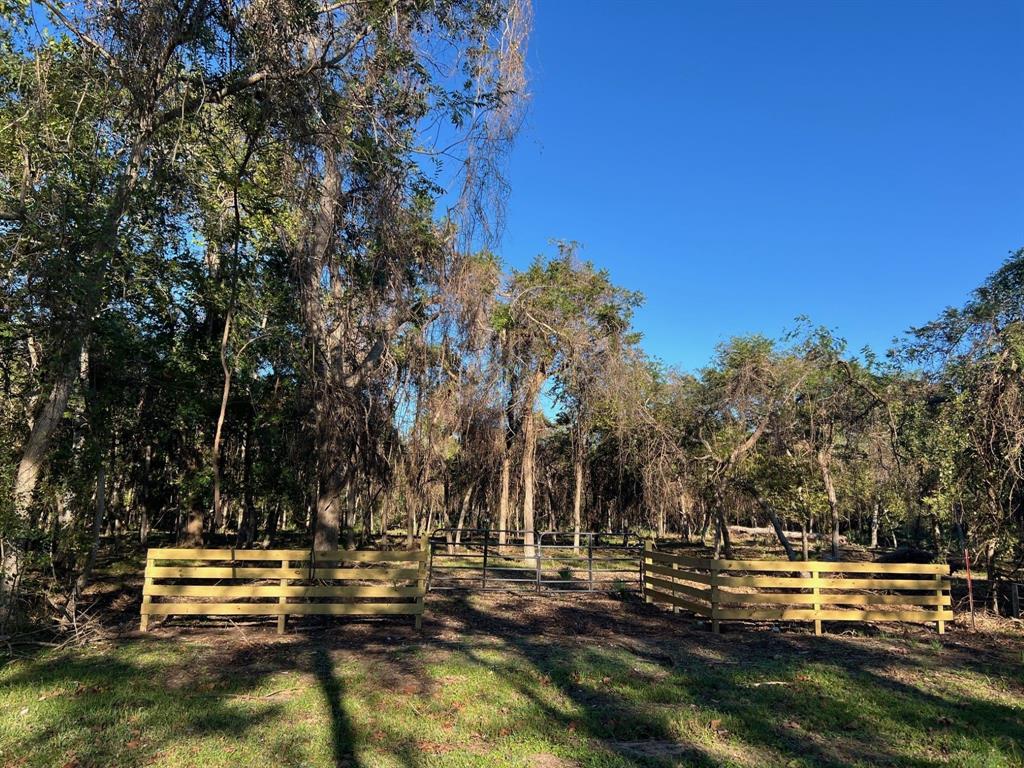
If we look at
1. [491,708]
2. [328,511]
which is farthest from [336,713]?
[328,511]

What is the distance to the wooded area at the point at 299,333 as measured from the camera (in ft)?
18.7

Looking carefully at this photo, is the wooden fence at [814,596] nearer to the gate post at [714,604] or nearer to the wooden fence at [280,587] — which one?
the gate post at [714,604]

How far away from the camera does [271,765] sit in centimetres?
376

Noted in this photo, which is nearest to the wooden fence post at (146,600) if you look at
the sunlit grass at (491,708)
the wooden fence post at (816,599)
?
the sunlit grass at (491,708)

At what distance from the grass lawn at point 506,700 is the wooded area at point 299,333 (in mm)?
1929

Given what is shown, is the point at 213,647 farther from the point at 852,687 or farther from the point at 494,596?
the point at 852,687

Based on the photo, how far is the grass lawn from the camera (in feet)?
13.2

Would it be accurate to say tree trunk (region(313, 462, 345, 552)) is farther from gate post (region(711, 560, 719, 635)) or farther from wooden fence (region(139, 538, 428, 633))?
gate post (region(711, 560, 719, 635))

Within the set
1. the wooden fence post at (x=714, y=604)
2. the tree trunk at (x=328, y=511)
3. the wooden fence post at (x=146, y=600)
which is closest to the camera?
the wooden fence post at (x=146, y=600)

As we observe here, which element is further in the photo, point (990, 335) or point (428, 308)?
point (428, 308)

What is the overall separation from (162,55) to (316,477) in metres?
6.92

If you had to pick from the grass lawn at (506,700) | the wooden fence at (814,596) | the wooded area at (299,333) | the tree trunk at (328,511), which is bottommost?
the grass lawn at (506,700)

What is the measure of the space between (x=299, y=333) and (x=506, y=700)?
7.25 metres

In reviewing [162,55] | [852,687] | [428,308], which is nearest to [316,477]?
[428,308]
